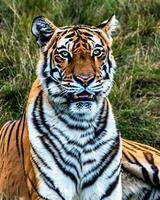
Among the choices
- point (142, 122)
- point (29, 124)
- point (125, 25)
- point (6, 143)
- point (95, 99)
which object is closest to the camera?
point (95, 99)

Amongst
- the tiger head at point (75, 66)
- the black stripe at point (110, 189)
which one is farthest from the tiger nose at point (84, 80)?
the black stripe at point (110, 189)

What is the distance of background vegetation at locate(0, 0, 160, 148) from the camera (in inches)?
239

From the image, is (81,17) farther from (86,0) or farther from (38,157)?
(38,157)

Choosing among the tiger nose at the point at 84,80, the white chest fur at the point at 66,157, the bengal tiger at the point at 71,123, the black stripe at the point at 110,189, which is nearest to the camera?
the tiger nose at the point at 84,80

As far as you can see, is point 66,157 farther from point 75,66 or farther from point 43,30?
point 43,30

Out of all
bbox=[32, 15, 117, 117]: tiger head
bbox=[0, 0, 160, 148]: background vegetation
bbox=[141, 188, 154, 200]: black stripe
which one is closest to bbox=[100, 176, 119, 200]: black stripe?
bbox=[32, 15, 117, 117]: tiger head

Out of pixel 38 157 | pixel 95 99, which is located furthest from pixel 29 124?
pixel 95 99

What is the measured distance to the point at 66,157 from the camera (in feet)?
14.3

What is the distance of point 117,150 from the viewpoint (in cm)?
445

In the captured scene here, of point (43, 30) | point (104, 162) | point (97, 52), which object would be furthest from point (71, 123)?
point (43, 30)

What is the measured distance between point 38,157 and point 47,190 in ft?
0.58

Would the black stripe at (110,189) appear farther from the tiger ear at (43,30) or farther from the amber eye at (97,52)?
the tiger ear at (43,30)

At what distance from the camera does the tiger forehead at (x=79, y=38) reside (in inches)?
166

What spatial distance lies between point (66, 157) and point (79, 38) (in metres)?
0.62
